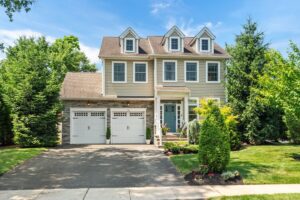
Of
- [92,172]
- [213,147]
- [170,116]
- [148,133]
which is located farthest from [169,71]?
[213,147]

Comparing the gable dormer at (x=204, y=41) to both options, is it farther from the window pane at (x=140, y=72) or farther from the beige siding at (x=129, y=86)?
the window pane at (x=140, y=72)

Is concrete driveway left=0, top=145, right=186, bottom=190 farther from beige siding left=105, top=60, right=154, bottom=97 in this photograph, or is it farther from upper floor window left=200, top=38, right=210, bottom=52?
upper floor window left=200, top=38, right=210, bottom=52

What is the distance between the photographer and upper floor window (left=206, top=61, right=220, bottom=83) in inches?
780

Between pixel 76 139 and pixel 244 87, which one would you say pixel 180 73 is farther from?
pixel 76 139

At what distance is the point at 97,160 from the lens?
12.8 meters

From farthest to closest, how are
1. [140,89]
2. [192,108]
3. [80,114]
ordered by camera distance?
[140,89]
[192,108]
[80,114]

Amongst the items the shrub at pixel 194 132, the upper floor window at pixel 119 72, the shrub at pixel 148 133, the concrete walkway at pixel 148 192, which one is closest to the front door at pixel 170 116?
the shrub at pixel 148 133

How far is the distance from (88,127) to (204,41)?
405 inches

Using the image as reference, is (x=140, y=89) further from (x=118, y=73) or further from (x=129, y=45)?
(x=129, y=45)

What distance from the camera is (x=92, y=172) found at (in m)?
10.3

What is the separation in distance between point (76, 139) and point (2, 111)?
17.3ft

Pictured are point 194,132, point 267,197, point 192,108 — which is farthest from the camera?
point 192,108

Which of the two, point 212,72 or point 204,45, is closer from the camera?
point 212,72

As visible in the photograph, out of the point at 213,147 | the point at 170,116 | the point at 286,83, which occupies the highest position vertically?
the point at 286,83
